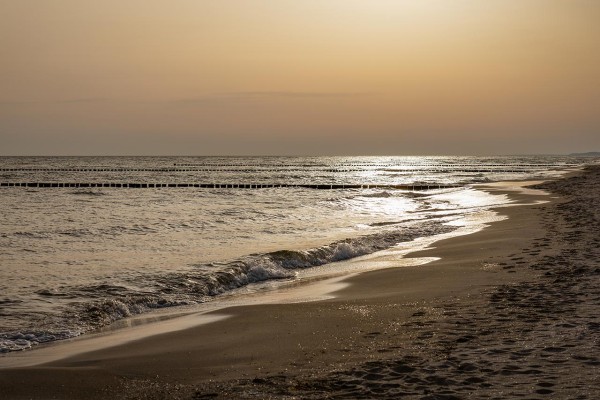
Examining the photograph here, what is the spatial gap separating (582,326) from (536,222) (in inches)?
647

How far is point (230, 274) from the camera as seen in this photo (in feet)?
49.2

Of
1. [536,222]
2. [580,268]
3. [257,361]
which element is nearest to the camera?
[257,361]

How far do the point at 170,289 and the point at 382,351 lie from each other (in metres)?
7.01

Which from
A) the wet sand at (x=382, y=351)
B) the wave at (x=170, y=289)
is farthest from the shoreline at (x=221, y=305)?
the wet sand at (x=382, y=351)

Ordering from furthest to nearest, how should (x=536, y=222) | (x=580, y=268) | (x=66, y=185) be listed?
(x=66, y=185)
(x=536, y=222)
(x=580, y=268)

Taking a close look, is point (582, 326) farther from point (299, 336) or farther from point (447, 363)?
point (299, 336)

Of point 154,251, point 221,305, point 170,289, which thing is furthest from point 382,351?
point 154,251

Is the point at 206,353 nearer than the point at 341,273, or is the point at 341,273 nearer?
the point at 206,353

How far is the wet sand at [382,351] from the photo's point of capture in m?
6.21

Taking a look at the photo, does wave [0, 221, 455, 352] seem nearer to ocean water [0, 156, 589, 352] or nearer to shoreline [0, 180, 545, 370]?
Answer: ocean water [0, 156, 589, 352]

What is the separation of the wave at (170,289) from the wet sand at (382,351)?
1.77 meters

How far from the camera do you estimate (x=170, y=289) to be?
13477 mm

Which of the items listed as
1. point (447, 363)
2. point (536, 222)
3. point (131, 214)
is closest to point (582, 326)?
point (447, 363)

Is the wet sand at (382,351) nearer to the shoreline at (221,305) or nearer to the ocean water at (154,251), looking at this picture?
the shoreline at (221,305)
